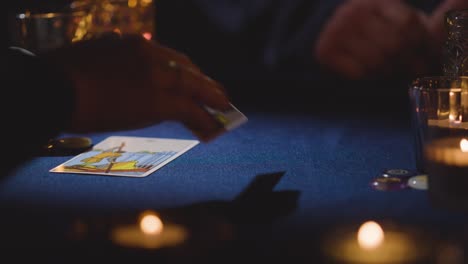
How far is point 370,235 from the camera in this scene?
2.64 feet

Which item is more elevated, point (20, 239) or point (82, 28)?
point (82, 28)

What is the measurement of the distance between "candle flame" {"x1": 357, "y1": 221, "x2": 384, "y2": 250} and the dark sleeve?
496mm

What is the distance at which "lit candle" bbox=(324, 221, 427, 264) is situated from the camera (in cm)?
73

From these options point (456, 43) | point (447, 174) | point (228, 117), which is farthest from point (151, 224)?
point (456, 43)

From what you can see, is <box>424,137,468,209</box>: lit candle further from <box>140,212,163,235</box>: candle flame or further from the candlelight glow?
<box>140,212,163,235</box>: candle flame

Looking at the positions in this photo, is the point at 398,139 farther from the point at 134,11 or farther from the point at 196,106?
the point at 134,11

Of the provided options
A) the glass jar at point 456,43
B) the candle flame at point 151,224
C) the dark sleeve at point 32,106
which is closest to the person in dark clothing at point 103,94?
the dark sleeve at point 32,106

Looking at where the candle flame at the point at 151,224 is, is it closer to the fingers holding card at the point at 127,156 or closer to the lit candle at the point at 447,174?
the fingers holding card at the point at 127,156

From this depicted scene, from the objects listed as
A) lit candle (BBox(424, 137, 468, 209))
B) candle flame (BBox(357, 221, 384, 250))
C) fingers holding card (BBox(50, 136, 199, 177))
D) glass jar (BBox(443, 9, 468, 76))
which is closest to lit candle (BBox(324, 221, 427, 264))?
candle flame (BBox(357, 221, 384, 250))

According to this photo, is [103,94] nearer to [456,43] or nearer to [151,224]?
[151,224]

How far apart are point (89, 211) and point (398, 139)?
2.18 ft

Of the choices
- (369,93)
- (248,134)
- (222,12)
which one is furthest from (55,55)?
(222,12)

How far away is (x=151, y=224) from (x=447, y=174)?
1.28 ft

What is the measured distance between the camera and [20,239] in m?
0.83
